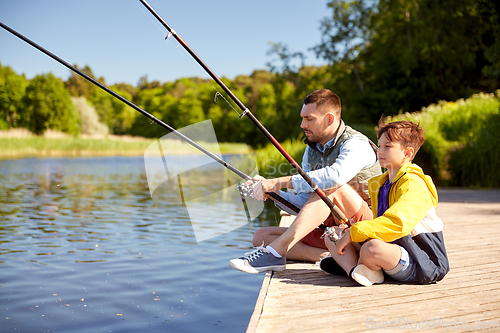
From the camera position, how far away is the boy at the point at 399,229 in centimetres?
215

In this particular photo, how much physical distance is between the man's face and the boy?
404mm

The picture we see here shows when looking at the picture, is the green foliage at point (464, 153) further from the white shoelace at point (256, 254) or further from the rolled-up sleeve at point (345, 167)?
the white shoelace at point (256, 254)

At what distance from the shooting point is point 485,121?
949cm

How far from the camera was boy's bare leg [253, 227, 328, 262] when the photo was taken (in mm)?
2977

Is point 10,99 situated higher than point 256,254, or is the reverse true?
point 10,99

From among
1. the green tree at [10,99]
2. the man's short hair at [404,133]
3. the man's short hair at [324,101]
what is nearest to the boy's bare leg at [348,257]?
the man's short hair at [404,133]

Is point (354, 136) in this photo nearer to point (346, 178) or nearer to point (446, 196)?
point (346, 178)

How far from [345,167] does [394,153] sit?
1.02ft

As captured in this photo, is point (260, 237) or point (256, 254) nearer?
point (256, 254)

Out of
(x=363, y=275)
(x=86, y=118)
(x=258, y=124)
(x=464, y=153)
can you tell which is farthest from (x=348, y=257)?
(x=86, y=118)

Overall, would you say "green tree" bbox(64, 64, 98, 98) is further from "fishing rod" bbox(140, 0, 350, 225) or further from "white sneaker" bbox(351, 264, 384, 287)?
"white sneaker" bbox(351, 264, 384, 287)

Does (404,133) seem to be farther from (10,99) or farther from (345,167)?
(10,99)

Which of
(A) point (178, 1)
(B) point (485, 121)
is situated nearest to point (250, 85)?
(B) point (485, 121)

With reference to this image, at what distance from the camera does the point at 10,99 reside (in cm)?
3388
